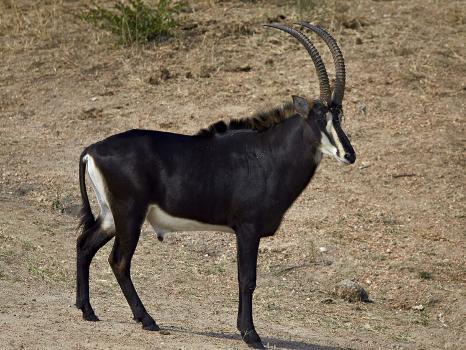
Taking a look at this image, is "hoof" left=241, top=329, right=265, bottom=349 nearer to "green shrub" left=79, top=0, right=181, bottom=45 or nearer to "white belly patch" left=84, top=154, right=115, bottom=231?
"white belly patch" left=84, top=154, right=115, bottom=231

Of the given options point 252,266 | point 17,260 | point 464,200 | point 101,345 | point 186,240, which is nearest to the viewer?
point 101,345

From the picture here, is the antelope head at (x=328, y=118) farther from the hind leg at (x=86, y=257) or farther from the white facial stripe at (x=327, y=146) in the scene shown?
the hind leg at (x=86, y=257)

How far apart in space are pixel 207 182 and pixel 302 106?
1.04 metres

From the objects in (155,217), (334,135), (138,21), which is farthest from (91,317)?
(138,21)

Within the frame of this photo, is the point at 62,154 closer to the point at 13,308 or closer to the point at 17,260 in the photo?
the point at 17,260

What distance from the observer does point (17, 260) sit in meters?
12.1

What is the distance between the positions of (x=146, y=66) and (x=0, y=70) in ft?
7.62

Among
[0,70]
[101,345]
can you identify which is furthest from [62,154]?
[101,345]

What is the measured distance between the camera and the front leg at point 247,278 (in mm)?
10078

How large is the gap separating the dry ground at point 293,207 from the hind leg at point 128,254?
0.16 metres

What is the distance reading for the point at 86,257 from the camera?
10.3 meters

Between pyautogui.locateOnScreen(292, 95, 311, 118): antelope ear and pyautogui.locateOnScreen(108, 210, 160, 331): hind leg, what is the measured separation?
5.30 feet

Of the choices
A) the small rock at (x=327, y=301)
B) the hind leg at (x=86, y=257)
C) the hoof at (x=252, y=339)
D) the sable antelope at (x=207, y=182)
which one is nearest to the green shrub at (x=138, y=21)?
the small rock at (x=327, y=301)

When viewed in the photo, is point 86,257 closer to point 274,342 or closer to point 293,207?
point 274,342
